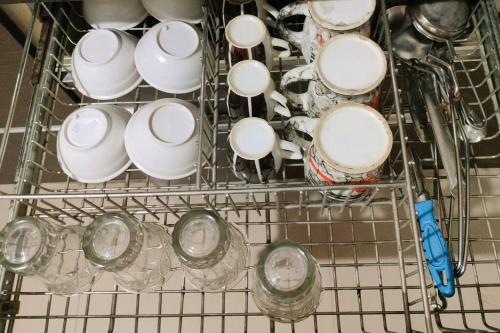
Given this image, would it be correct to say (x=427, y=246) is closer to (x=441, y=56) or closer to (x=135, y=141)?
(x=441, y=56)

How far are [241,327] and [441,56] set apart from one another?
24.1 inches

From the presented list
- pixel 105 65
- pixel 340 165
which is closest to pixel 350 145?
pixel 340 165

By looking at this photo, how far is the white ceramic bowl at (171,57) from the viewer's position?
61 centimetres

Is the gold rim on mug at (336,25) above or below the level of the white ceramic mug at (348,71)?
above

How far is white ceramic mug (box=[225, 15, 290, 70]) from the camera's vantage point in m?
0.57

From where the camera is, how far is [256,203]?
1.81 feet

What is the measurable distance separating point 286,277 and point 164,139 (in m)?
0.26

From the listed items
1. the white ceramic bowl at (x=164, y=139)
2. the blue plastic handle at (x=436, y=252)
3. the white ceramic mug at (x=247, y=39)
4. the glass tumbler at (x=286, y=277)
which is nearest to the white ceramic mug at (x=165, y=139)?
the white ceramic bowl at (x=164, y=139)

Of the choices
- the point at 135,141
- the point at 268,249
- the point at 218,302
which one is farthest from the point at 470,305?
the point at 135,141

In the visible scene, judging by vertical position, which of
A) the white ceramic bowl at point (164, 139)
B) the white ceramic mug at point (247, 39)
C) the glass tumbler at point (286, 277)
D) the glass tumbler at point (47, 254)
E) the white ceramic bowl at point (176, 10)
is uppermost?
the white ceramic bowl at point (176, 10)

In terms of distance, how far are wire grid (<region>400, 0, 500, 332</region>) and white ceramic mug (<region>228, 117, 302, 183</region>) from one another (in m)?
0.21

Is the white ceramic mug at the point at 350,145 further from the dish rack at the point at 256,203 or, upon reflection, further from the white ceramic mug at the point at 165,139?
the white ceramic mug at the point at 165,139

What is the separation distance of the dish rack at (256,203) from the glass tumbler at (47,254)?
0.03 meters

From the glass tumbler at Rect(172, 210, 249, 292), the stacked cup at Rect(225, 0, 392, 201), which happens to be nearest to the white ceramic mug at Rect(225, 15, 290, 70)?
the stacked cup at Rect(225, 0, 392, 201)
